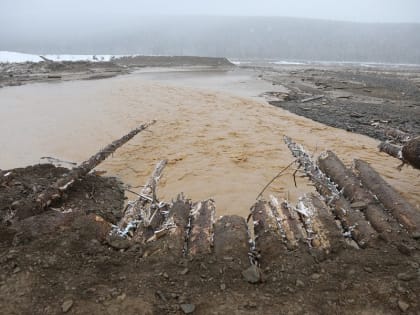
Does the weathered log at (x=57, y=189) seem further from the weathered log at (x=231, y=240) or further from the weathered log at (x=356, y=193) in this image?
the weathered log at (x=356, y=193)

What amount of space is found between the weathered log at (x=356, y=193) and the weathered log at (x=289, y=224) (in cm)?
92

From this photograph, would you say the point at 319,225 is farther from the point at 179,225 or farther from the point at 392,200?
the point at 179,225

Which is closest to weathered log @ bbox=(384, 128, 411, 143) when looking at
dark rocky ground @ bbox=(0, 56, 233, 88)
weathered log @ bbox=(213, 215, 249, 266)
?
weathered log @ bbox=(213, 215, 249, 266)

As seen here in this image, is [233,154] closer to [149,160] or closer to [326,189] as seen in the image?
[149,160]

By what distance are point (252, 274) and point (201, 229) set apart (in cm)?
98

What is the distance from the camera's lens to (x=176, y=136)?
34.1ft

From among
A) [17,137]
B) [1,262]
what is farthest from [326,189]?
[17,137]

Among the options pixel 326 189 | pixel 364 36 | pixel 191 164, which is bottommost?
pixel 191 164

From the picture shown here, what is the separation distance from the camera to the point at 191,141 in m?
9.93

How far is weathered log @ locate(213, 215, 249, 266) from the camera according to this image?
3713mm

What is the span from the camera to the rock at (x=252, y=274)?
3391mm

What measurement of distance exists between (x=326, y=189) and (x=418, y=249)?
1661 mm

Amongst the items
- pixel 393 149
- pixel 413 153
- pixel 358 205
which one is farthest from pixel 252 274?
pixel 393 149

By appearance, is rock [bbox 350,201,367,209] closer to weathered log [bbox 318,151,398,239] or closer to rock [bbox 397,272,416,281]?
weathered log [bbox 318,151,398,239]
